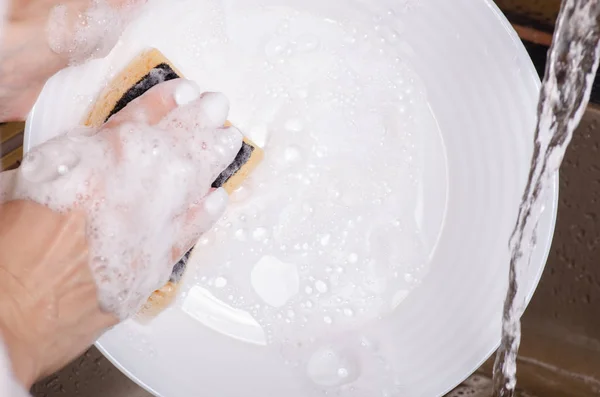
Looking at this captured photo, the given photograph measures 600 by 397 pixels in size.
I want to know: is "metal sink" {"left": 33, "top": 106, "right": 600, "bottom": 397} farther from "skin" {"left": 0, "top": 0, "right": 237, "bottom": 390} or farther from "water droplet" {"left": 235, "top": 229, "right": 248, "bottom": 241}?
"skin" {"left": 0, "top": 0, "right": 237, "bottom": 390}

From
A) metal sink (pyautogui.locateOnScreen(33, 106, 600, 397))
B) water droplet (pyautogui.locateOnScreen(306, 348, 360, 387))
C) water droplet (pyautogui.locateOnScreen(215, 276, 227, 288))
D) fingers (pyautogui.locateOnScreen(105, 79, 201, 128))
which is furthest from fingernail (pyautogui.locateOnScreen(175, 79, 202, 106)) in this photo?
metal sink (pyautogui.locateOnScreen(33, 106, 600, 397))

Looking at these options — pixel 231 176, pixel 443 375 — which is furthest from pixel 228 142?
pixel 443 375

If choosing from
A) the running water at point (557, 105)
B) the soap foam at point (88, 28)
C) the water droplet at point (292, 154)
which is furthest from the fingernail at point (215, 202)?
the running water at point (557, 105)

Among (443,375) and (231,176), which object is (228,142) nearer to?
(231,176)

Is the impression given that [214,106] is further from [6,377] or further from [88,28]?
[6,377]

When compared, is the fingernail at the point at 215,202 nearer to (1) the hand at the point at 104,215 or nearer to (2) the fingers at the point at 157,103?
(1) the hand at the point at 104,215

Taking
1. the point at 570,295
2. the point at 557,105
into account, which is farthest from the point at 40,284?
the point at 570,295
